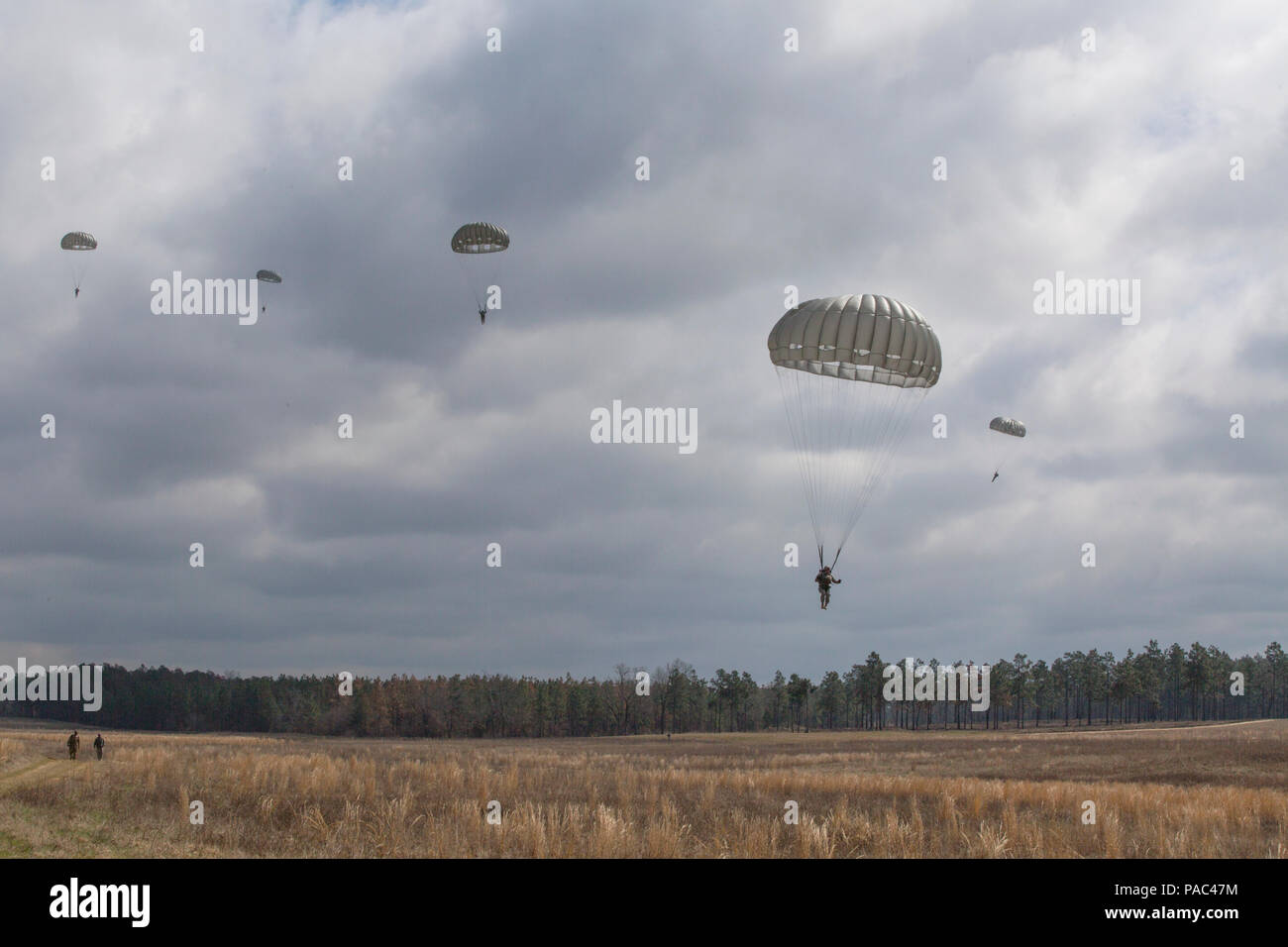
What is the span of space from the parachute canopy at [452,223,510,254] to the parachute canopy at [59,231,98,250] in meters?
25.5

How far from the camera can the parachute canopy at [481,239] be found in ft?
151

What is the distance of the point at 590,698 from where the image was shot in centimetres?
15212

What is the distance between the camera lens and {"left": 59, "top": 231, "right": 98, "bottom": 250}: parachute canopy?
5728 cm

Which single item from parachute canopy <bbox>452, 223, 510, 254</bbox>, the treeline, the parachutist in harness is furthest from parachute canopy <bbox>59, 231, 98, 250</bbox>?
the treeline

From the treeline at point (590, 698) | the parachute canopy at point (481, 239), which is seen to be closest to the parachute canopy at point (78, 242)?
the parachute canopy at point (481, 239)

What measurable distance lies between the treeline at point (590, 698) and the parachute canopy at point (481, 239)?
107 meters

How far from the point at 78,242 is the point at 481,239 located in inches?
1089

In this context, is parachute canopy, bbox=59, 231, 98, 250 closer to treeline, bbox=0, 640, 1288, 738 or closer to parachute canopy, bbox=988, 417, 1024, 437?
parachute canopy, bbox=988, 417, 1024, 437

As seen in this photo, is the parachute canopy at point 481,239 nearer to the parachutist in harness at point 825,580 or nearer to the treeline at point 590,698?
the parachutist in harness at point 825,580

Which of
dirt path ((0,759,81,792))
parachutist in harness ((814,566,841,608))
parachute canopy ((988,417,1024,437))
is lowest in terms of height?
dirt path ((0,759,81,792))

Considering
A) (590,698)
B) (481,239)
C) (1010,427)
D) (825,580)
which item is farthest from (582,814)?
(590,698)

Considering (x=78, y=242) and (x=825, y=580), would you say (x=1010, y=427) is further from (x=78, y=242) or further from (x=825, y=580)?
(x=78, y=242)
